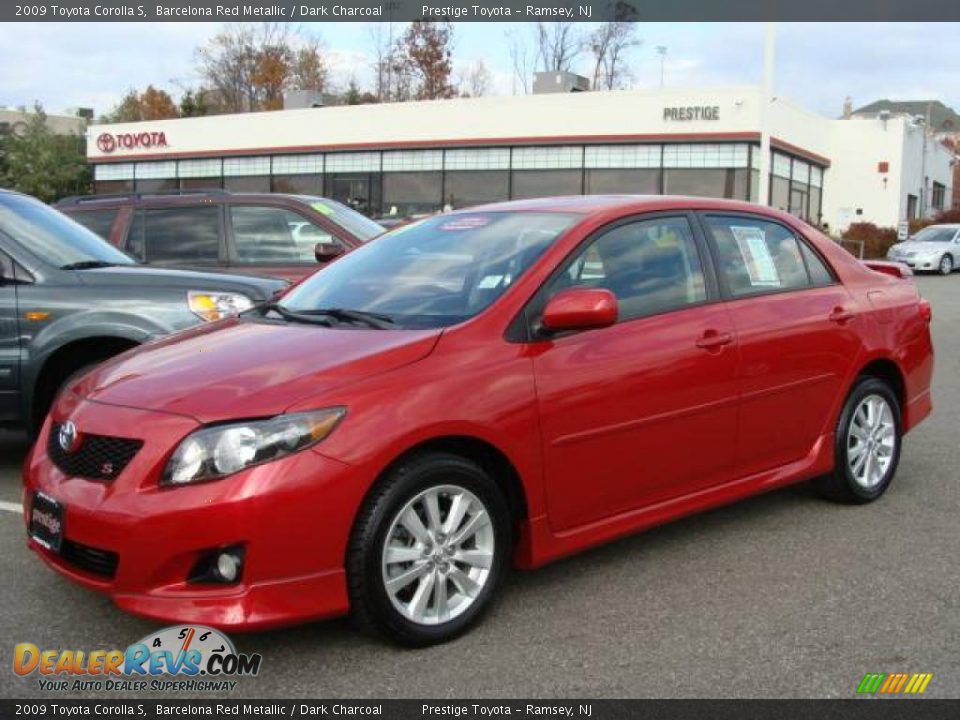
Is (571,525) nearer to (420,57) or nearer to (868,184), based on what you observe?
(868,184)

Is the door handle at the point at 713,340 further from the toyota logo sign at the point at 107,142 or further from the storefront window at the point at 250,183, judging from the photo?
the toyota logo sign at the point at 107,142

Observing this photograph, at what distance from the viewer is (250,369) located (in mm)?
3674

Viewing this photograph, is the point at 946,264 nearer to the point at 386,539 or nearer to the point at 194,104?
the point at 386,539

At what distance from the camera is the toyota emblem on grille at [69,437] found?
3.68m

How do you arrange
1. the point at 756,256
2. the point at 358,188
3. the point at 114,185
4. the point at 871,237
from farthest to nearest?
the point at 114,185 < the point at 358,188 < the point at 871,237 < the point at 756,256

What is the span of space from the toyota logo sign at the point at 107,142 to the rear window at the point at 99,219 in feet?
128

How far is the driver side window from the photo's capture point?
434 centimetres

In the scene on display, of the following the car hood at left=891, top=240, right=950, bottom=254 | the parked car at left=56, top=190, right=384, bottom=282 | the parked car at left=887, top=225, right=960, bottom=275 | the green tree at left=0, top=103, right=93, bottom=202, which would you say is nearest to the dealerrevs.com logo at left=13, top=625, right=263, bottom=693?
the parked car at left=56, top=190, right=384, bottom=282

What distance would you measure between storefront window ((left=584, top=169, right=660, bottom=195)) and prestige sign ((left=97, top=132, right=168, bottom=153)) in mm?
20297

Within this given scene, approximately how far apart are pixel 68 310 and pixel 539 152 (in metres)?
31.2

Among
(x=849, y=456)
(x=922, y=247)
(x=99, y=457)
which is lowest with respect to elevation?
(x=922, y=247)

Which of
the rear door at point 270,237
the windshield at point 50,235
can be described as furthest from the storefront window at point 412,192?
the windshield at point 50,235

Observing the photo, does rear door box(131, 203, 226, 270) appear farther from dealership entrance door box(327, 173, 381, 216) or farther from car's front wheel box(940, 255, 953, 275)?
dealership entrance door box(327, 173, 381, 216)

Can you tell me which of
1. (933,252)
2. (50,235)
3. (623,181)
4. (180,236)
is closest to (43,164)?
(623,181)
